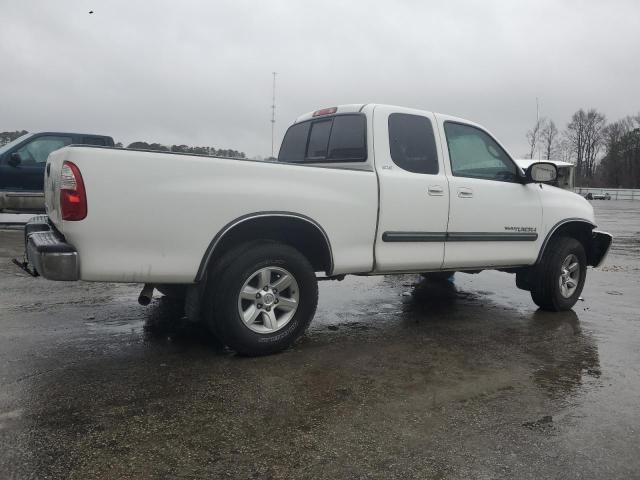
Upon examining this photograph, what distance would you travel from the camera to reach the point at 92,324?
189 inches

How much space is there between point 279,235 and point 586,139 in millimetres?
94718

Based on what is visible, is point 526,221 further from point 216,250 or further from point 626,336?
point 216,250

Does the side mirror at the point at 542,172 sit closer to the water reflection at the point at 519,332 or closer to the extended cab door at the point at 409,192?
the extended cab door at the point at 409,192

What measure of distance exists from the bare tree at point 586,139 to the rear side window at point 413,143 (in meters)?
91.8

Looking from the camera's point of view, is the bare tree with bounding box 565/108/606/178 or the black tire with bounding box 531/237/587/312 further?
the bare tree with bounding box 565/108/606/178

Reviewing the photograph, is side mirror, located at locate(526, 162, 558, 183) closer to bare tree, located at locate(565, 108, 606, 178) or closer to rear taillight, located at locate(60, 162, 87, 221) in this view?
rear taillight, located at locate(60, 162, 87, 221)

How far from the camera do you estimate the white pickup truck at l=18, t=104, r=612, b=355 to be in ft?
11.1

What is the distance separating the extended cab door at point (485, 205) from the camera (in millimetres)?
4980

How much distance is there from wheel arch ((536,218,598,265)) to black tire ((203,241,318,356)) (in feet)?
9.34

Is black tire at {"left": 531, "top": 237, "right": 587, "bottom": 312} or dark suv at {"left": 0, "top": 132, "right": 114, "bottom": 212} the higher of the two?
dark suv at {"left": 0, "top": 132, "right": 114, "bottom": 212}

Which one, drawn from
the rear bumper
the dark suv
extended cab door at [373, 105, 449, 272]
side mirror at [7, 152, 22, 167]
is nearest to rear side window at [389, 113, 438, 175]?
extended cab door at [373, 105, 449, 272]

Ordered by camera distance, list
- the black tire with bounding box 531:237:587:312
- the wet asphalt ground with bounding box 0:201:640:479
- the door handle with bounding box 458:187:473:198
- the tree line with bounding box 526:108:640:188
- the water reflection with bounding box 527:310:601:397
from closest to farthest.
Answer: the wet asphalt ground with bounding box 0:201:640:479 → the water reflection with bounding box 527:310:601:397 → the door handle with bounding box 458:187:473:198 → the black tire with bounding box 531:237:587:312 → the tree line with bounding box 526:108:640:188

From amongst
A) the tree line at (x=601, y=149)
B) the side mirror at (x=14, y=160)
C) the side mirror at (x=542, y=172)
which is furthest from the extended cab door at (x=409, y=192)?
the tree line at (x=601, y=149)

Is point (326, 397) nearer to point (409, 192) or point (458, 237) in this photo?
point (409, 192)
